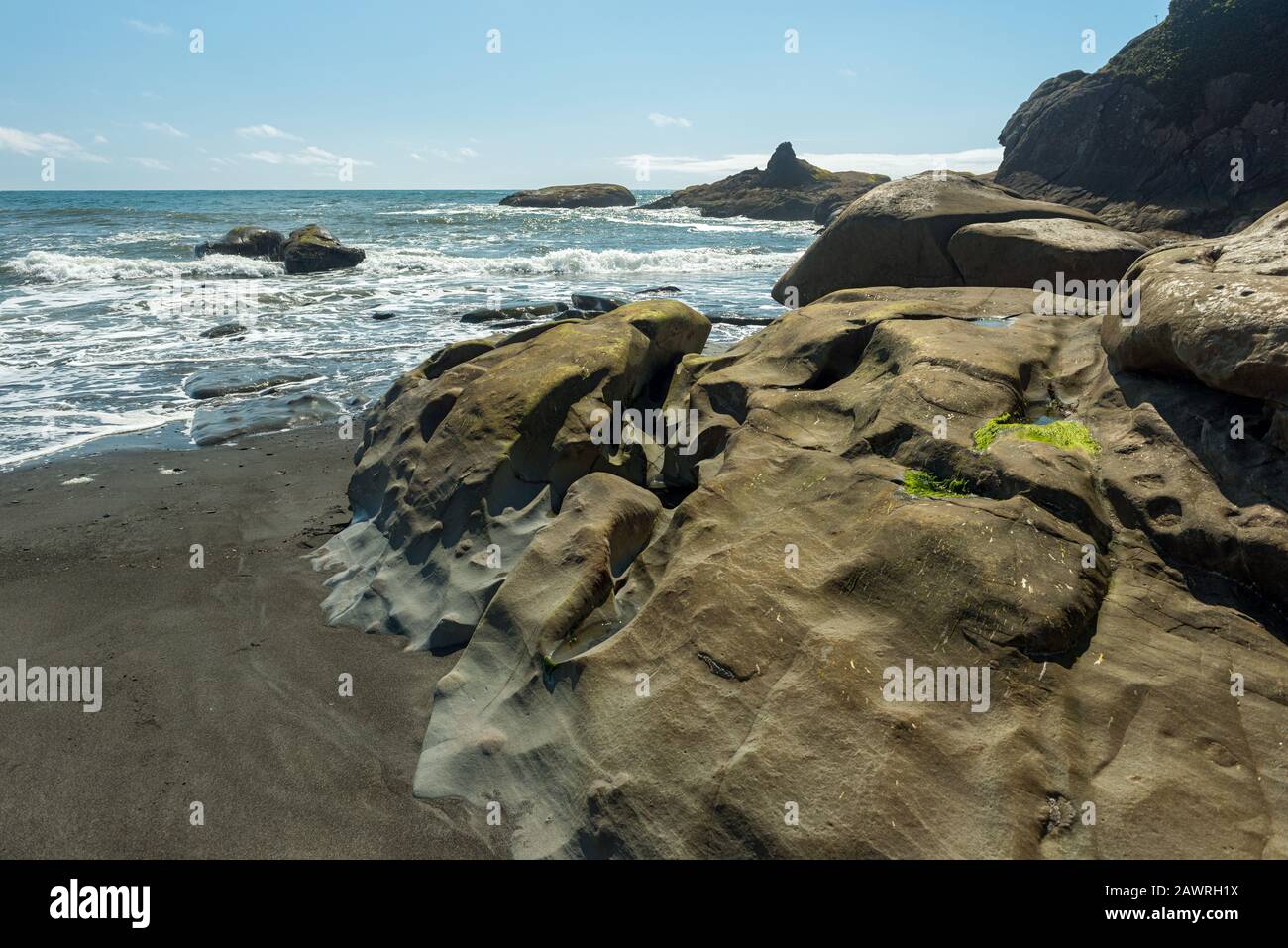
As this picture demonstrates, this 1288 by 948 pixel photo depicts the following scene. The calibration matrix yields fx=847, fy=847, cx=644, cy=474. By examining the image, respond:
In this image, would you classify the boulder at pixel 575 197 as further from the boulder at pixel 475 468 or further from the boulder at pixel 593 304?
the boulder at pixel 475 468

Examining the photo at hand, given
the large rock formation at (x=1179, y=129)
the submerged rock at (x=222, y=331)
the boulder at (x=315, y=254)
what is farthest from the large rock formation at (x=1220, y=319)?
the boulder at (x=315, y=254)

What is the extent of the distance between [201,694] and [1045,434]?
477 cm

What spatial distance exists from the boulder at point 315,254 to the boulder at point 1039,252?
18.5 metres

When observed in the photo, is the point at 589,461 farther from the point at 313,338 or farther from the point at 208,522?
the point at 313,338

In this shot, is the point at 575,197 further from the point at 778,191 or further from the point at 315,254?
Answer: the point at 315,254

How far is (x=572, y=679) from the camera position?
3.93m

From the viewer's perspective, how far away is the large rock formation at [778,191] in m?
61.7

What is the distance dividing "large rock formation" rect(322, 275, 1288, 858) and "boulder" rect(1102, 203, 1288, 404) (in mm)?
199

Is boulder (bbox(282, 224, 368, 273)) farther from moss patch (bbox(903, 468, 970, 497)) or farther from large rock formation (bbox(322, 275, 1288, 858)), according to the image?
moss patch (bbox(903, 468, 970, 497))

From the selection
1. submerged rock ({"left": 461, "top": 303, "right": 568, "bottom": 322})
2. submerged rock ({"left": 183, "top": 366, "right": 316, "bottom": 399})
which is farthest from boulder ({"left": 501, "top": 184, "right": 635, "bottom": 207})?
submerged rock ({"left": 183, "top": 366, "right": 316, "bottom": 399})

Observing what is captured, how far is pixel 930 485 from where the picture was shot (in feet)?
14.0

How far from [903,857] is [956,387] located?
111 inches

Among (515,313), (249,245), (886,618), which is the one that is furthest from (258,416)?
(249,245)

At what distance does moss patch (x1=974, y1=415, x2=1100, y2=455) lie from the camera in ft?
14.5
